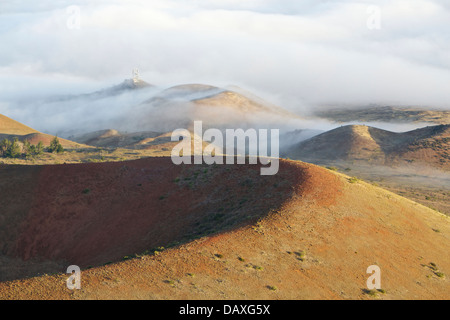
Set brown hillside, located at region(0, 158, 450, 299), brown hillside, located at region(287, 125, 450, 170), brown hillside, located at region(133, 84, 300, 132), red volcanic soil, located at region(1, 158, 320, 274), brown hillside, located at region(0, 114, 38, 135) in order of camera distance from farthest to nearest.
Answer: brown hillside, located at region(133, 84, 300, 132) < brown hillside, located at region(0, 114, 38, 135) < brown hillside, located at region(287, 125, 450, 170) < red volcanic soil, located at region(1, 158, 320, 274) < brown hillside, located at region(0, 158, 450, 299)

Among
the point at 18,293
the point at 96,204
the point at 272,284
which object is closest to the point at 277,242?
the point at 272,284

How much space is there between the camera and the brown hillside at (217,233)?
53.2ft

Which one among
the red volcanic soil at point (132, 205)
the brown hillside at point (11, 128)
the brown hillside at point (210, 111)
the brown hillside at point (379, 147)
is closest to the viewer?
the red volcanic soil at point (132, 205)

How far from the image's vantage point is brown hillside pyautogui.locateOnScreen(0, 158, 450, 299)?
16.2 m

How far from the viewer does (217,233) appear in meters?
20.5

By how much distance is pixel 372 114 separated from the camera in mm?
168375

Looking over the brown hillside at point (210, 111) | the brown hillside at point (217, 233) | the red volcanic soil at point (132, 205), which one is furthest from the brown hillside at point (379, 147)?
the red volcanic soil at point (132, 205)

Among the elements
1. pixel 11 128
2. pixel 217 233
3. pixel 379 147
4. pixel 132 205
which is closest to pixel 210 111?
pixel 11 128

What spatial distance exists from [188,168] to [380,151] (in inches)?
2349

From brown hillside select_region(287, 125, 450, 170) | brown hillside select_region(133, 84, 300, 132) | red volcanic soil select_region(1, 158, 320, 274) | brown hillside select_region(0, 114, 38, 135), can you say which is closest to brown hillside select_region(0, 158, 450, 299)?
red volcanic soil select_region(1, 158, 320, 274)

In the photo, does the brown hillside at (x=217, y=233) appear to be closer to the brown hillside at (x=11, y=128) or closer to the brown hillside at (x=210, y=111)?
the brown hillside at (x=11, y=128)

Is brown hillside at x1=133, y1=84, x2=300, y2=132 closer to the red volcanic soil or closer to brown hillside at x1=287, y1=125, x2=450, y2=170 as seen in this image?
brown hillside at x1=287, y1=125, x2=450, y2=170

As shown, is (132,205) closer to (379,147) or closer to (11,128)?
(379,147)

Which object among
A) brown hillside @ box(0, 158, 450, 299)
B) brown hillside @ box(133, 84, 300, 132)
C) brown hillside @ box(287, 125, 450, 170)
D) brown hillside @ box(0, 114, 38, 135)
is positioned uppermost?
brown hillside @ box(133, 84, 300, 132)
